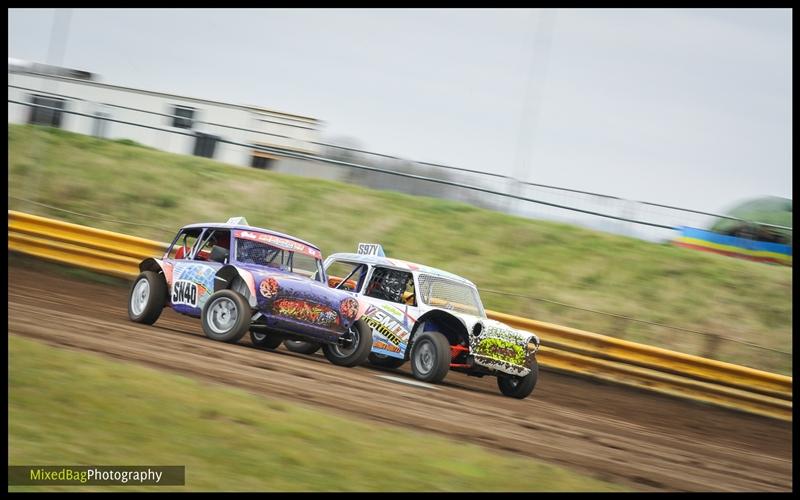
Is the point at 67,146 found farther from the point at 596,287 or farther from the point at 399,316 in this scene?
the point at 399,316

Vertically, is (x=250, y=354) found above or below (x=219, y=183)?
below

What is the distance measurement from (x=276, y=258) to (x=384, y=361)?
1.93 m

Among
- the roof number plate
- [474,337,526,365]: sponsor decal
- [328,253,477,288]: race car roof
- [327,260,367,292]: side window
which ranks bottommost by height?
[474,337,526,365]: sponsor decal

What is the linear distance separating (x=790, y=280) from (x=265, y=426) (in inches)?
609

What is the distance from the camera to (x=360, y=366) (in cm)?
1205

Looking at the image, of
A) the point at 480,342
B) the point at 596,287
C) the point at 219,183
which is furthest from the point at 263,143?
the point at 480,342

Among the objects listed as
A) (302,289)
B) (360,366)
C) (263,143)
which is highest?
(263,143)

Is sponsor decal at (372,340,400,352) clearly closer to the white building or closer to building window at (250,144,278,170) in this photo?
the white building

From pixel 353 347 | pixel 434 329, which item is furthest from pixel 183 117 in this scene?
pixel 434 329

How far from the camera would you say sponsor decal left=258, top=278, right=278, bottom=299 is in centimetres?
1076

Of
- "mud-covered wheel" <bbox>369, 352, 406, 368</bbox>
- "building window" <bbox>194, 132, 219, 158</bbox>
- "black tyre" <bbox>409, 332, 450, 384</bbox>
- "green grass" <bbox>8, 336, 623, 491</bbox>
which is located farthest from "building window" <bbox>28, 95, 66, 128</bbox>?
"green grass" <bbox>8, 336, 623, 491</bbox>

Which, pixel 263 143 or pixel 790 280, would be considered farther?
pixel 263 143

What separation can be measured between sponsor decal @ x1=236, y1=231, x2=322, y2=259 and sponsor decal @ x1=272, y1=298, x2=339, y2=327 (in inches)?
51.9

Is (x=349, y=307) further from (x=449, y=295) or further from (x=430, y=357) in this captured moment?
(x=449, y=295)
